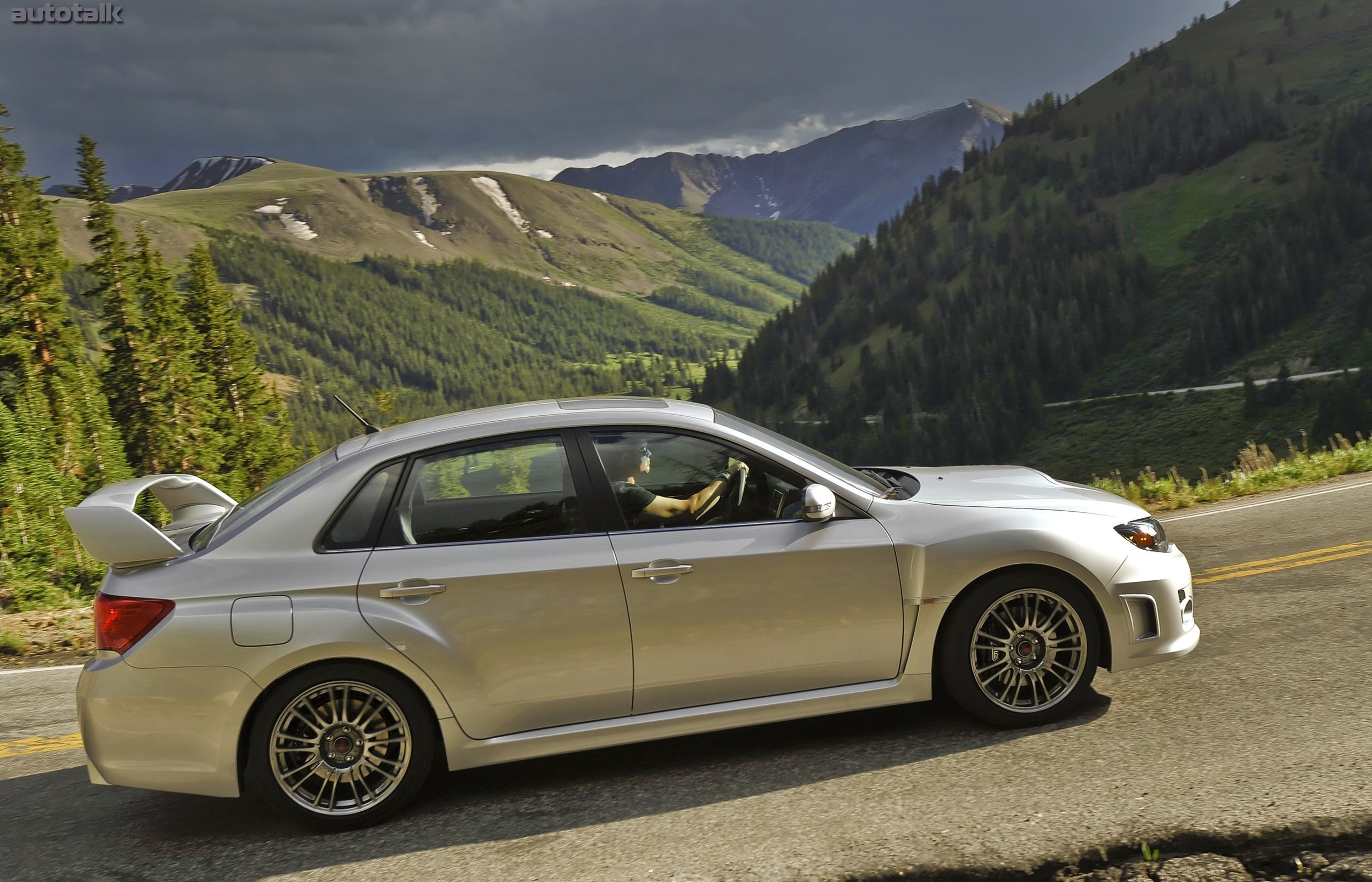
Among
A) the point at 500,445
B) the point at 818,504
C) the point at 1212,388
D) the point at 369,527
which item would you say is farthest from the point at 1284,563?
the point at 1212,388

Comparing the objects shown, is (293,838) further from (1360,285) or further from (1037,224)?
(1037,224)

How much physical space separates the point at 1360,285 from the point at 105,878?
13184 centimetres

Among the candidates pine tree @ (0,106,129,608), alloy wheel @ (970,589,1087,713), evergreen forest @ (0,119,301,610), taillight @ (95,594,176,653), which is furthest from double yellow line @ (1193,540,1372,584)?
pine tree @ (0,106,129,608)

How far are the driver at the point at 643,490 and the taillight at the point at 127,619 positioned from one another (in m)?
1.94

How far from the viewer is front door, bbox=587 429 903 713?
14.4ft

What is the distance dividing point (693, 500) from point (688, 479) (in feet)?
0.47

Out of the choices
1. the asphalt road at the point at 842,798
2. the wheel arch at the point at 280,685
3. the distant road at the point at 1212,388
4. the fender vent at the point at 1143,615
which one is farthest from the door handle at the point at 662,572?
the distant road at the point at 1212,388

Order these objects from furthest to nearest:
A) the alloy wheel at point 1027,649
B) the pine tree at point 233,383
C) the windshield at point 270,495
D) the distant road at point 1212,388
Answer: the distant road at point 1212,388
the pine tree at point 233,383
the alloy wheel at point 1027,649
the windshield at point 270,495

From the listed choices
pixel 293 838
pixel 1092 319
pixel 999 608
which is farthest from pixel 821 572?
pixel 1092 319

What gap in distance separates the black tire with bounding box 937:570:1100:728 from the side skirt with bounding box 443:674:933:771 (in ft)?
0.70

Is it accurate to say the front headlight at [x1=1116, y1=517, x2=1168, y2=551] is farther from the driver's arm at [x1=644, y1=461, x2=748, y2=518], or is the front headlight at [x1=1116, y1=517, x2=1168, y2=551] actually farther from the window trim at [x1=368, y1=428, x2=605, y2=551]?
the window trim at [x1=368, y1=428, x2=605, y2=551]

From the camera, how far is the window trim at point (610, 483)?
4.52 metres

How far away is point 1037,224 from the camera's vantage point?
158500mm

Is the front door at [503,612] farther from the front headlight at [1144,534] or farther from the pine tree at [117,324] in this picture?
the pine tree at [117,324]
